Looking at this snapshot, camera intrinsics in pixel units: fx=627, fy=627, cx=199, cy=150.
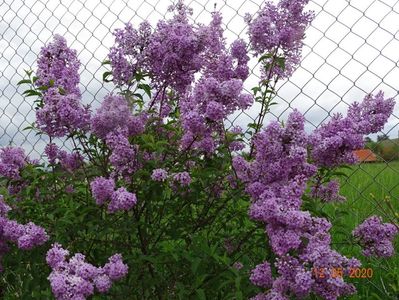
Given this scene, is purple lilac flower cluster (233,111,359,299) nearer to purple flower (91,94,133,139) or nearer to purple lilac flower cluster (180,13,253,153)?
purple lilac flower cluster (180,13,253,153)

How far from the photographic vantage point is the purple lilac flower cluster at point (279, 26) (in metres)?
2.51

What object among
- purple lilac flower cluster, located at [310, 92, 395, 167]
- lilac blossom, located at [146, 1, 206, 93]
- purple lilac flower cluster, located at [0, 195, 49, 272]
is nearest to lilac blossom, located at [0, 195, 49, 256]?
purple lilac flower cluster, located at [0, 195, 49, 272]

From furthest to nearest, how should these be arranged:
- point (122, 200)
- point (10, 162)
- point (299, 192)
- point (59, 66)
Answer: point (10, 162) < point (59, 66) < point (122, 200) < point (299, 192)

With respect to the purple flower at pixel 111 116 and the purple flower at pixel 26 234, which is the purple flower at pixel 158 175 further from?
the purple flower at pixel 26 234

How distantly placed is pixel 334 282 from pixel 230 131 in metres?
1.25

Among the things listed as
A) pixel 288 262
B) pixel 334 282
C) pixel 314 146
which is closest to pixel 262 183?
pixel 314 146

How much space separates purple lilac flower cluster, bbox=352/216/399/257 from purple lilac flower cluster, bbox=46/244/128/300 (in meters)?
0.84

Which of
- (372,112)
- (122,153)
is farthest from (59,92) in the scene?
(372,112)

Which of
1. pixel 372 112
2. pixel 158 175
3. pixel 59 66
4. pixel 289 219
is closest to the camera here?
pixel 289 219

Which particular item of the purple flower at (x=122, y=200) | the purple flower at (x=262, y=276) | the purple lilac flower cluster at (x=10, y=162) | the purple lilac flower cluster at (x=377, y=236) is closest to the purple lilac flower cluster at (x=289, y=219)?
the purple flower at (x=262, y=276)

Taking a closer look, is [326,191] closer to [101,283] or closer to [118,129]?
[118,129]

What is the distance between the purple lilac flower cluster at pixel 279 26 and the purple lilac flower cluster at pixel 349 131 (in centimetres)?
39

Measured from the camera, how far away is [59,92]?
2.46 m

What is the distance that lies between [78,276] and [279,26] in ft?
4.36
